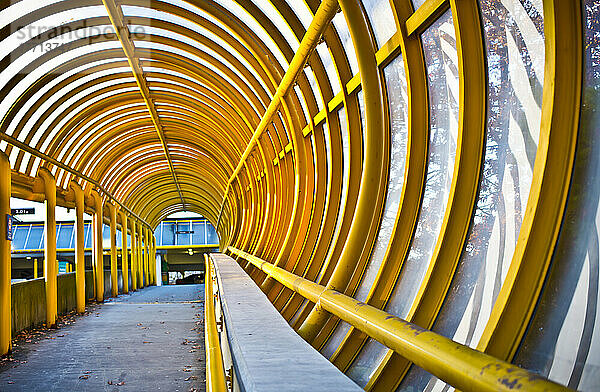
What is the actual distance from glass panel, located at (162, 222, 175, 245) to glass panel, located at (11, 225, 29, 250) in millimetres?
10351

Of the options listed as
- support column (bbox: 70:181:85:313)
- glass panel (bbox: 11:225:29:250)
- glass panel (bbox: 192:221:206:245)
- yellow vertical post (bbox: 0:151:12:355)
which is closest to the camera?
yellow vertical post (bbox: 0:151:12:355)

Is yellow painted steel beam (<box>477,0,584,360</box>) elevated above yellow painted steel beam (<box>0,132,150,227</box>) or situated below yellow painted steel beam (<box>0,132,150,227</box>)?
below

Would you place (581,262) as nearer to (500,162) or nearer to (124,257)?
(500,162)

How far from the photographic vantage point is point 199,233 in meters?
49.5

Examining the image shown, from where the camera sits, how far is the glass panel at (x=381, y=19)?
4.83 m

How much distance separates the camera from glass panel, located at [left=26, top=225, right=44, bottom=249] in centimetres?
4250

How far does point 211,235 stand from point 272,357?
4731 centimetres

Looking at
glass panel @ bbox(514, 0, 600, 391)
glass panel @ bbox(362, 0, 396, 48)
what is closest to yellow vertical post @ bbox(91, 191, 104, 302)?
glass panel @ bbox(362, 0, 396, 48)

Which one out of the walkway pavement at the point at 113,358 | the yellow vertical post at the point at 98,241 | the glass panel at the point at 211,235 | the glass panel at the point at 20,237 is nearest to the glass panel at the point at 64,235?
the glass panel at the point at 20,237

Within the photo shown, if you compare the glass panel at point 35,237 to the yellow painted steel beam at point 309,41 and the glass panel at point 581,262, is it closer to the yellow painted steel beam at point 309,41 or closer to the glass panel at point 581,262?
the yellow painted steel beam at point 309,41

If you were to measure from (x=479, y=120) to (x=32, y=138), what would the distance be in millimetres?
14253

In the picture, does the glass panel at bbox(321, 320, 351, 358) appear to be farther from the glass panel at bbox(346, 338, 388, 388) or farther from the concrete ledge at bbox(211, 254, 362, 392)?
the concrete ledge at bbox(211, 254, 362, 392)

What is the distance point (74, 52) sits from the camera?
12977 mm

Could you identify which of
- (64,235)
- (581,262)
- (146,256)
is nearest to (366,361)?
(581,262)
